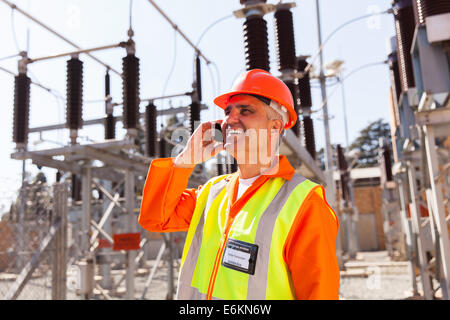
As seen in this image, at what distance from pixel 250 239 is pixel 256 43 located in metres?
2.35

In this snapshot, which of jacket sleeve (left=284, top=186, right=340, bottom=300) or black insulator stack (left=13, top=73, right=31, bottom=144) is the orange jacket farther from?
black insulator stack (left=13, top=73, right=31, bottom=144)

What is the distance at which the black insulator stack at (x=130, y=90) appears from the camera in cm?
550

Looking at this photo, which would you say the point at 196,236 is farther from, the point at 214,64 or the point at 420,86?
the point at 214,64

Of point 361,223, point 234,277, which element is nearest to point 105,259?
point 234,277

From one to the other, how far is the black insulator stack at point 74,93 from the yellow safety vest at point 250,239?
4.33 metres

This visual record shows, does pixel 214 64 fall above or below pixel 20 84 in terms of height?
above

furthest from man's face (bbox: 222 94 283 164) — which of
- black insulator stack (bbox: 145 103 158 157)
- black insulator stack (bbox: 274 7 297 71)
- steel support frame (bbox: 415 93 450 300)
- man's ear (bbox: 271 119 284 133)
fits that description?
black insulator stack (bbox: 145 103 158 157)

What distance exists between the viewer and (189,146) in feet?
5.44

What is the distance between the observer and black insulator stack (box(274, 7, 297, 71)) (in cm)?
450

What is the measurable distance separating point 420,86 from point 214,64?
12.7 feet

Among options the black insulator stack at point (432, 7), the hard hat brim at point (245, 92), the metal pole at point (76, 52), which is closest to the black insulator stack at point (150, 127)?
the metal pole at point (76, 52)

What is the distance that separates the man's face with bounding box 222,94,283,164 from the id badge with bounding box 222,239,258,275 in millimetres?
358

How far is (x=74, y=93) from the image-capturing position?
5473mm

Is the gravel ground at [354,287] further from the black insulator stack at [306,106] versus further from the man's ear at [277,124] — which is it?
the man's ear at [277,124]
